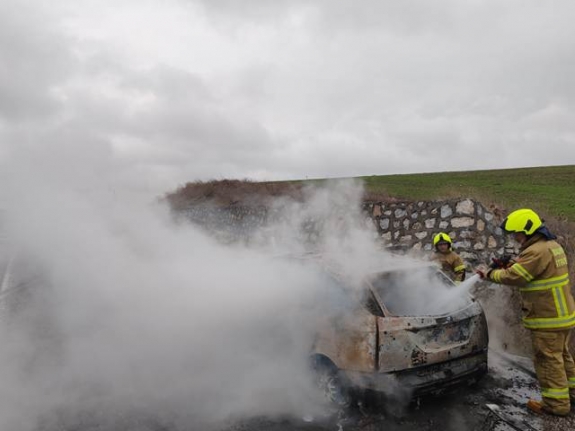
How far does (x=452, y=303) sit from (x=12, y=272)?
13.6 m

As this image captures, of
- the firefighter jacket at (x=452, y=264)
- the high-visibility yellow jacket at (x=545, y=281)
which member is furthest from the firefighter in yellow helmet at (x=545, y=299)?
the firefighter jacket at (x=452, y=264)

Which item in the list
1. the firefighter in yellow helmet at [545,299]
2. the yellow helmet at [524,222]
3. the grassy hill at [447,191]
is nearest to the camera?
the firefighter in yellow helmet at [545,299]

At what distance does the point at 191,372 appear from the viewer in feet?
17.4

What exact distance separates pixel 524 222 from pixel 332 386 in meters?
2.54

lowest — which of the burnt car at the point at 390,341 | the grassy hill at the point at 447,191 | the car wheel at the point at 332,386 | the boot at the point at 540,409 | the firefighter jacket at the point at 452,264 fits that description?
the boot at the point at 540,409

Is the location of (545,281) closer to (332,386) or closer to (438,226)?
(332,386)

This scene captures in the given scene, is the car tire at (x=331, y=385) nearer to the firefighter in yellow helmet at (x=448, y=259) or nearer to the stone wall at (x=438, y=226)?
the firefighter in yellow helmet at (x=448, y=259)

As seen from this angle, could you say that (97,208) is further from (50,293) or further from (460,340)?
(460,340)

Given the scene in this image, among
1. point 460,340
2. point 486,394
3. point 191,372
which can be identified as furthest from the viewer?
point 191,372

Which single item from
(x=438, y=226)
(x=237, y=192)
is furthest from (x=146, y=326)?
(x=237, y=192)

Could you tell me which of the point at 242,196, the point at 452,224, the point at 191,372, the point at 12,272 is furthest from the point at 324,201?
the point at 12,272

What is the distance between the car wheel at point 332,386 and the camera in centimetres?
421

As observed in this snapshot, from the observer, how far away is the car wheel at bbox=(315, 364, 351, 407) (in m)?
4.21

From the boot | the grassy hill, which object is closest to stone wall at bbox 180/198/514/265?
the grassy hill
